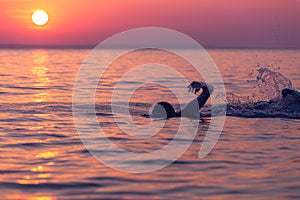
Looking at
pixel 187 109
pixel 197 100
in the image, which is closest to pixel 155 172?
pixel 187 109

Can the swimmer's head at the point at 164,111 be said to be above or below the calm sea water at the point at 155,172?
above

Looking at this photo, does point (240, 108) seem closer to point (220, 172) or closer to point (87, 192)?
point (220, 172)

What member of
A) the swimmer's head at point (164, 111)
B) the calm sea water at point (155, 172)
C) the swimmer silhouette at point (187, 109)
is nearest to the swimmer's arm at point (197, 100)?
the swimmer silhouette at point (187, 109)

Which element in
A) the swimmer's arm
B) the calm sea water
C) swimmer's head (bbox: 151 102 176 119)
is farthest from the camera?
the swimmer's arm

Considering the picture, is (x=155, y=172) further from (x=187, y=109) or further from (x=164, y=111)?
(x=187, y=109)

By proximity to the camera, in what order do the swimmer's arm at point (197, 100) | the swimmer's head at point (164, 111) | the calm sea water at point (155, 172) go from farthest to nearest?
the swimmer's arm at point (197, 100) < the swimmer's head at point (164, 111) < the calm sea water at point (155, 172)

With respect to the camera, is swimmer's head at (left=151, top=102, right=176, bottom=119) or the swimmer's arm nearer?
swimmer's head at (left=151, top=102, right=176, bottom=119)

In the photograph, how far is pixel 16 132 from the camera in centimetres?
1462

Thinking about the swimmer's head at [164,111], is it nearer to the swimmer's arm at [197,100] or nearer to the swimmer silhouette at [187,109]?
the swimmer silhouette at [187,109]

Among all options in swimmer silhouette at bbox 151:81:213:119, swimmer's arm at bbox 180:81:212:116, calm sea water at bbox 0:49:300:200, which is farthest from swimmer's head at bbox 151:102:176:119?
calm sea water at bbox 0:49:300:200

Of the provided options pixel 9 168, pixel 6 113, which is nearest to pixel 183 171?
pixel 9 168

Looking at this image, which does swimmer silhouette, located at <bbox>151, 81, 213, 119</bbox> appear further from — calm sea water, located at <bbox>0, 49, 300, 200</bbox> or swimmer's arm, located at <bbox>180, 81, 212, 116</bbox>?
calm sea water, located at <bbox>0, 49, 300, 200</bbox>

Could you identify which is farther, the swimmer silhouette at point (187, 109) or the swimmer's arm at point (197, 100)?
the swimmer's arm at point (197, 100)

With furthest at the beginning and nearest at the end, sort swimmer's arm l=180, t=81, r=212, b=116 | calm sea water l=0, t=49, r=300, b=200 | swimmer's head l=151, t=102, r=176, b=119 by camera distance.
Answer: swimmer's arm l=180, t=81, r=212, b=116 → swimmer's head l=151, t=102, r=176, b=119 → calm sea water l=0, t=49, r=300, b=200
